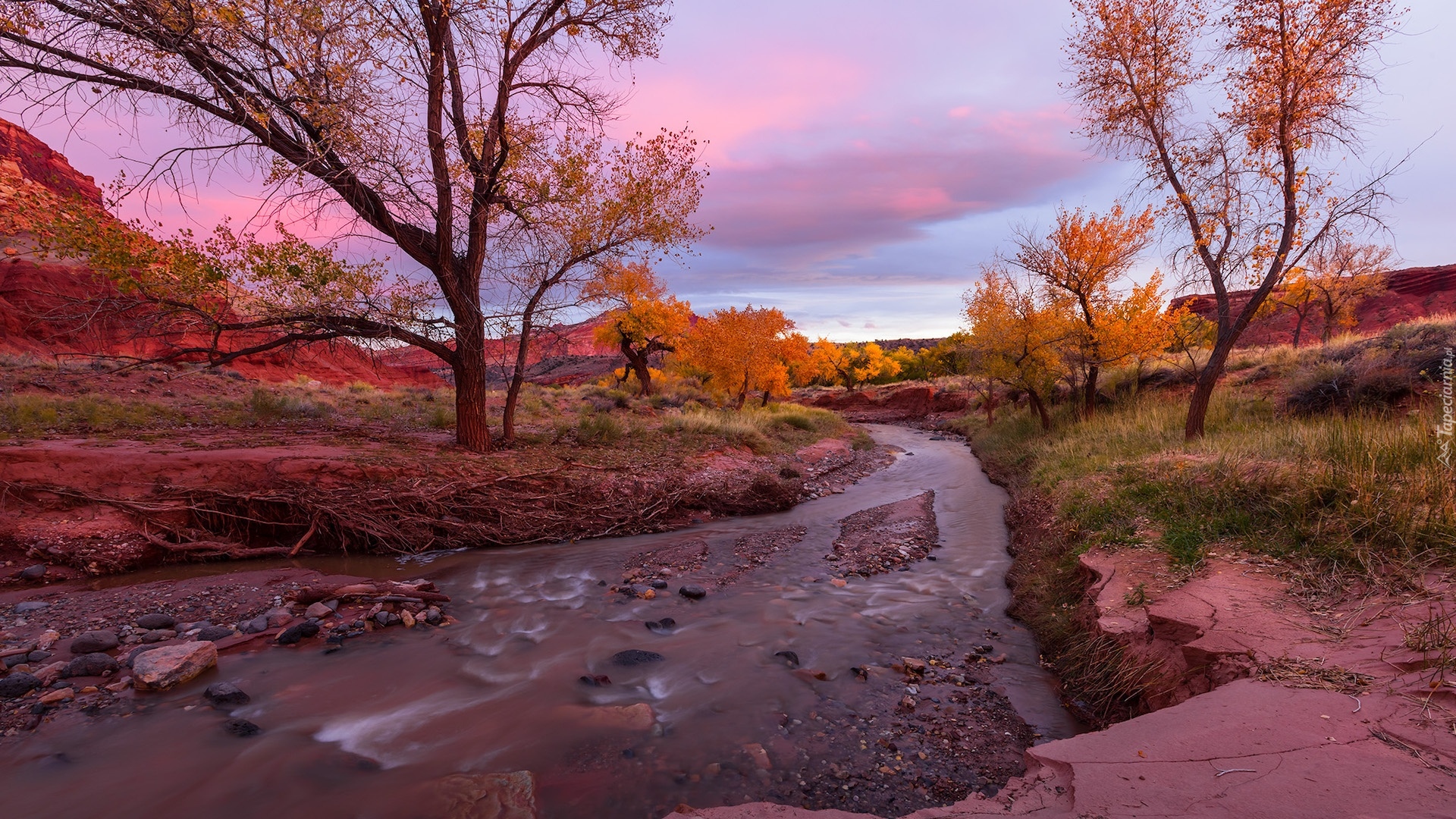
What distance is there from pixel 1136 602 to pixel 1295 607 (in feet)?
3.87

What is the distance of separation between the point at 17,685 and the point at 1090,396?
2631 cm

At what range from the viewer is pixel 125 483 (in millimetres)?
8094

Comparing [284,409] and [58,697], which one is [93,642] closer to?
[58,697]

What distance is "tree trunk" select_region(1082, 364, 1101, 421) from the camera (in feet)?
68.6

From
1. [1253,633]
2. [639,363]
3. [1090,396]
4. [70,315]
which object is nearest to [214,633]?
[70,315]

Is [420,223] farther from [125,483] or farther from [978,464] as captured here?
[978,464]

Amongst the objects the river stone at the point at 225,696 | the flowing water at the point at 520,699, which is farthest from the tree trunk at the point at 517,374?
the river stone at the point at 225,696

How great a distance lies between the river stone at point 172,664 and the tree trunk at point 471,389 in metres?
7.29

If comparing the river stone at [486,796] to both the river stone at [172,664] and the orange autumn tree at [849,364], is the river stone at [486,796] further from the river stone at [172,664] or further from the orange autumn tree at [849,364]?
the orange autumn tree at [849,364]

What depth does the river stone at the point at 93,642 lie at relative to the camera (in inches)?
205

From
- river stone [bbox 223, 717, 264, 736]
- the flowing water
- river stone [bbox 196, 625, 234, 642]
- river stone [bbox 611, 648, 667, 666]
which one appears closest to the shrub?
the flowing water

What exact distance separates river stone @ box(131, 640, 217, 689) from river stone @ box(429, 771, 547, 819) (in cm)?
293

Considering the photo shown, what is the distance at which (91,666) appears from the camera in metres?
4.93

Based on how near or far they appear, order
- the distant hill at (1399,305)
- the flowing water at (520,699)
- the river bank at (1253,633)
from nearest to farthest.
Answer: the river bank at (1253,633)
the flowing water at (520,699)
the distant hill at (1399,305)
